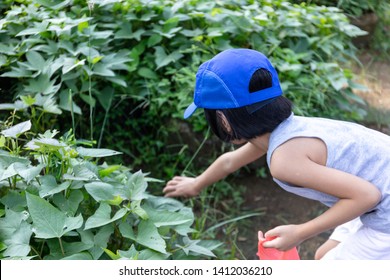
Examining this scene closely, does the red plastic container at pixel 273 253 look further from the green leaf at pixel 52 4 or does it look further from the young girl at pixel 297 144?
the green leaf at pixel 52 4

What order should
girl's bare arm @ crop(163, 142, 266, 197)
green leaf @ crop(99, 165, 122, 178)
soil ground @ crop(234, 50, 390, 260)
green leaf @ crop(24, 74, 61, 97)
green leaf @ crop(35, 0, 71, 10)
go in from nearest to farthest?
green leaf @ crop(99, 165, 122, 178) → girl's bare arm @ crop(163, 142, 266, 197) → green leaf @ crop(24, 74, 61, 97) → soil ground @ crop(234, 50, 390, 260) → green leaf @ crop(35, 0, 71, 10)

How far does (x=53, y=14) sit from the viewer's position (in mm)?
3246

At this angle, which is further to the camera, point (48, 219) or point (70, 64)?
point (70, 64)

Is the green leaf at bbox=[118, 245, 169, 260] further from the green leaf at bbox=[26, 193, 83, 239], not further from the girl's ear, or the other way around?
the girl's ear

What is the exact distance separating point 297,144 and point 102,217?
2.28 ft

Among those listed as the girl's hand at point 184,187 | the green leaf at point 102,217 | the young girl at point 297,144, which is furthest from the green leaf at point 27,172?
the girl's hand at point 184,187

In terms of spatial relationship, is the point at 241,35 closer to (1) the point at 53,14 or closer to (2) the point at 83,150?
(1) the point at 53,14

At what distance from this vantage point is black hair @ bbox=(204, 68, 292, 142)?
213cm

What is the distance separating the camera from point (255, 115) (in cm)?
215

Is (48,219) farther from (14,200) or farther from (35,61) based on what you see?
(35,61)

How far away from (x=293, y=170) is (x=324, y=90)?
1.33 meters

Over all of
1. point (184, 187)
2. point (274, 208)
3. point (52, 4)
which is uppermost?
point (52, 4)

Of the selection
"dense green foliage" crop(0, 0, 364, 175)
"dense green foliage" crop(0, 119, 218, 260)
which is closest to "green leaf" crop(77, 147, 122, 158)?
"dense green foliage" crop(0, 119, 218, 260)

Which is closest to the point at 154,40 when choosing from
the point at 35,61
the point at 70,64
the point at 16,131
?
the point at 70,64
